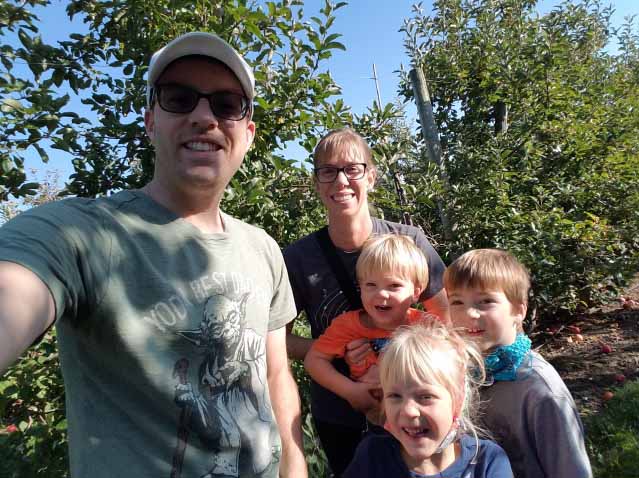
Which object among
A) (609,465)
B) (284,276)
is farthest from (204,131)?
(609,465)

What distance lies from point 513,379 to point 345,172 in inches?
41.6

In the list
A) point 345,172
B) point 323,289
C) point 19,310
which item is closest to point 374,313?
point 323,289

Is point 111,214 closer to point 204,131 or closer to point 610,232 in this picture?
point 204,131

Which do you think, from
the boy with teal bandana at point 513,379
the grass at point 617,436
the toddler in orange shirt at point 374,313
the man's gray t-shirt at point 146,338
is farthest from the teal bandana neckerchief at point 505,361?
the grass at point 617,436

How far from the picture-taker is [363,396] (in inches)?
69.4

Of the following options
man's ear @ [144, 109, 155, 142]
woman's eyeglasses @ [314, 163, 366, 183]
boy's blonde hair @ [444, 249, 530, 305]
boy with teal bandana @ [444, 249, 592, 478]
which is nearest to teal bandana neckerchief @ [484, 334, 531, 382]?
boy with teal bandana @ [444, 249, 592, 478]

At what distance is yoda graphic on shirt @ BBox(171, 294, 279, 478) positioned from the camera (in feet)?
3.74

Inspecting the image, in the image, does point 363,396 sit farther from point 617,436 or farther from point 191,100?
point 617,436

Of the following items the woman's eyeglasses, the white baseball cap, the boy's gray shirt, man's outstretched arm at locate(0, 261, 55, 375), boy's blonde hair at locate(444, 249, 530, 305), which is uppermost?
the white baseball cap

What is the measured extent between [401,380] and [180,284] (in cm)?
73

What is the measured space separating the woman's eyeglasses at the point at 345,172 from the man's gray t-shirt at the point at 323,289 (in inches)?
10.7

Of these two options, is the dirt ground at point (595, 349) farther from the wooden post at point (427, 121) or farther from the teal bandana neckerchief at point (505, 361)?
the teal bandana neckerchief at point (505, 361)

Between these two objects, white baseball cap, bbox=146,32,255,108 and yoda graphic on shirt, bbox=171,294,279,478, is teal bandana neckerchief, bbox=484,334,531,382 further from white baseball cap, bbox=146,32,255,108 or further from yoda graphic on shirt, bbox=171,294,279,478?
white baseball cap, bbox=146,32,255,108

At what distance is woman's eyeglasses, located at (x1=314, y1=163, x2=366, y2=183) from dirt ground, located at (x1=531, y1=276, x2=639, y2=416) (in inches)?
122
